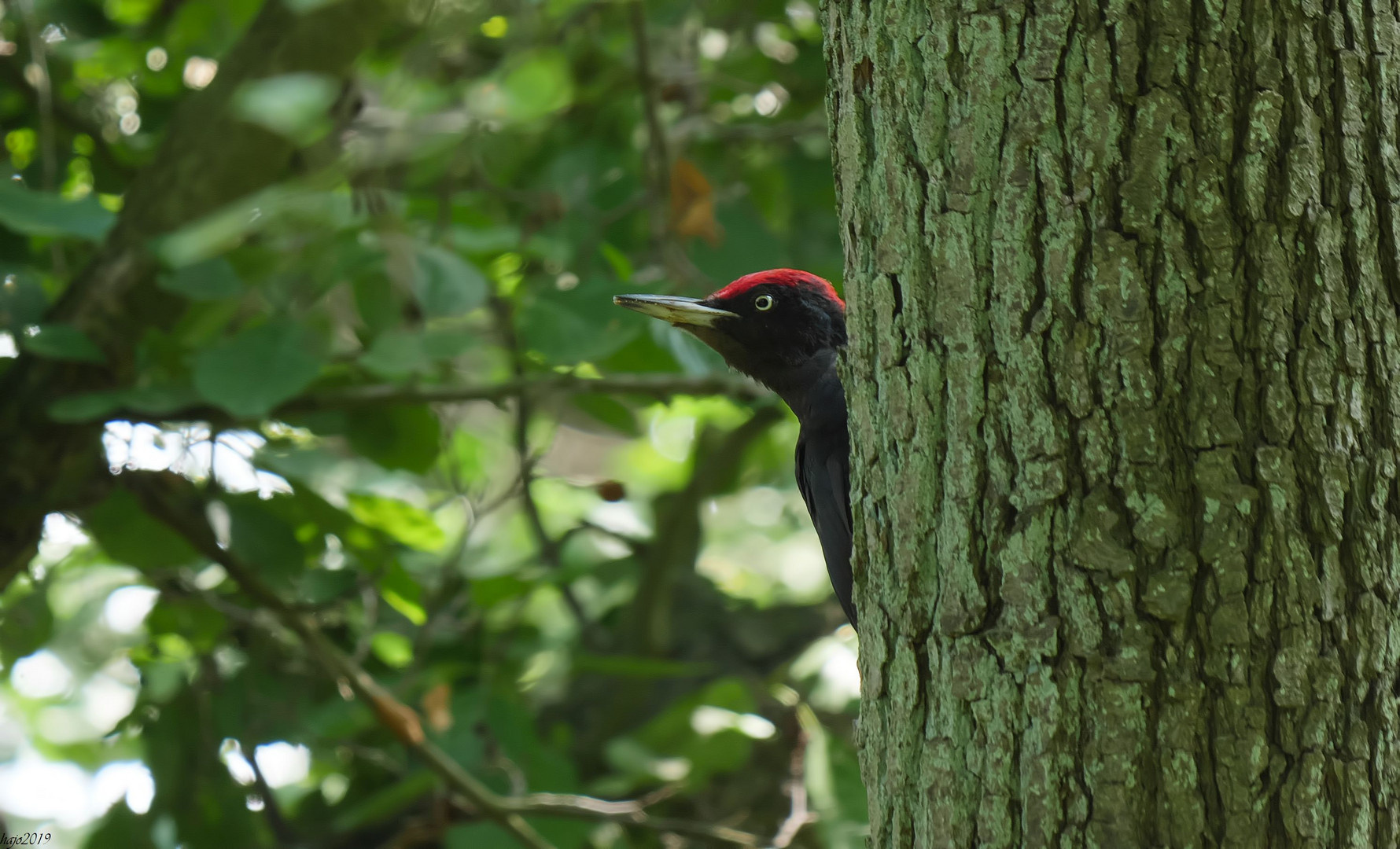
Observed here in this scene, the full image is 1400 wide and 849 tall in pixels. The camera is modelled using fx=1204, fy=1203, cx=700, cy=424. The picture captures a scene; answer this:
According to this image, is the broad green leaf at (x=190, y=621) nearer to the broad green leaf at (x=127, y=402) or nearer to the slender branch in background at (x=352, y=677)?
the slender branch in background at (x=352, y=677)

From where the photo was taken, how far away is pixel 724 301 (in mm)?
3275

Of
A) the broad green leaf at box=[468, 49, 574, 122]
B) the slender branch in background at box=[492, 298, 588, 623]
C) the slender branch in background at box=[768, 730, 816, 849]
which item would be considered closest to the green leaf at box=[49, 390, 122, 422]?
the slender branch in background at box=[492, 298, 588, 623]

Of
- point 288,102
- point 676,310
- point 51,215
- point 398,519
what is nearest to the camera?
point 288,102

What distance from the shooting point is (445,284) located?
2.73m

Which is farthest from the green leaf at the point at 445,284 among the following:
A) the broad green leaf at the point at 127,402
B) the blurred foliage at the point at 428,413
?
the broad green leaf at the point at 127,402

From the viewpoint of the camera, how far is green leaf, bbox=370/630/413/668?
3982 millimetres

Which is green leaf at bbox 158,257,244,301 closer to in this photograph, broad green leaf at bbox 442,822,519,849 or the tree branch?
the tree branch

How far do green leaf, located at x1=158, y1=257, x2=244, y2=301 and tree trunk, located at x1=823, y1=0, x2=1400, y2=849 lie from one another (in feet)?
6.37

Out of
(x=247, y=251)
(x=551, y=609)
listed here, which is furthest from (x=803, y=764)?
(x=247, y=251)

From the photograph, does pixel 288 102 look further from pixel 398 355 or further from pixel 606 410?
pixel 606 410

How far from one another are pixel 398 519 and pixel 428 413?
32 centimetres

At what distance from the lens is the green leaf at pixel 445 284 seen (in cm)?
270

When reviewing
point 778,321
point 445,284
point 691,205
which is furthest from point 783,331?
point 445,284

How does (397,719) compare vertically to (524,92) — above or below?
below
